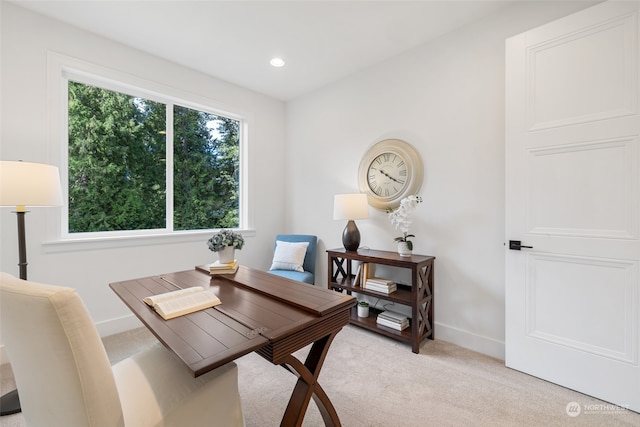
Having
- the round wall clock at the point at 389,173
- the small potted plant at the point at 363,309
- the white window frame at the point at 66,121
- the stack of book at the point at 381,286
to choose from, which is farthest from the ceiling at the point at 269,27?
the small potted plant at the point at 363,309

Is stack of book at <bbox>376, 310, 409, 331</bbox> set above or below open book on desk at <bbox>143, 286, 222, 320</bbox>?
below

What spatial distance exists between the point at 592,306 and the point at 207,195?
3734 millimetres

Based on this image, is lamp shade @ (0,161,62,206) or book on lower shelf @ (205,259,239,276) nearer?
lamp shade @ (0,161,62,206)

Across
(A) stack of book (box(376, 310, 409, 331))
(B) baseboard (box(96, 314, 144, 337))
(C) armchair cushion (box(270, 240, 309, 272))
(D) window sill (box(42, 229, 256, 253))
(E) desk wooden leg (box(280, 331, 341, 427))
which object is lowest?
(B) baseboard (box(96, 314, 144, 337))

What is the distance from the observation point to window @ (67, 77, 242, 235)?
2.56 meters

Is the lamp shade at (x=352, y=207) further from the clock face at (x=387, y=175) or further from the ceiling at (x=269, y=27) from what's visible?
the ceiling at (x=269, y=27)

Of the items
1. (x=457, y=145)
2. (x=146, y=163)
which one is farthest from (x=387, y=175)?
(x=146, y=163)

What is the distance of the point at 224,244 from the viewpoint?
197 centimetres

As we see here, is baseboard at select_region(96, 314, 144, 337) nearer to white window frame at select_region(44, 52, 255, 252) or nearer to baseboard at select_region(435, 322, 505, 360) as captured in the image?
white window frame at select_region(44, 52, 255, 252)

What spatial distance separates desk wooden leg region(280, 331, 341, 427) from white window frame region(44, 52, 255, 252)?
2.35m

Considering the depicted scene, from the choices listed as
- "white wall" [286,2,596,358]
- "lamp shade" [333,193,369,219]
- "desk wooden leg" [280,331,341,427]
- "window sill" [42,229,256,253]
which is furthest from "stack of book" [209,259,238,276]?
"white wall" [286,2,596,358]

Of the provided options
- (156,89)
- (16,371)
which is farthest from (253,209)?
(16,371)

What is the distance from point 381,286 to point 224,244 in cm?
145

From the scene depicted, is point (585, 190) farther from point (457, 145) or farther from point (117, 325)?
point (117, 325)
